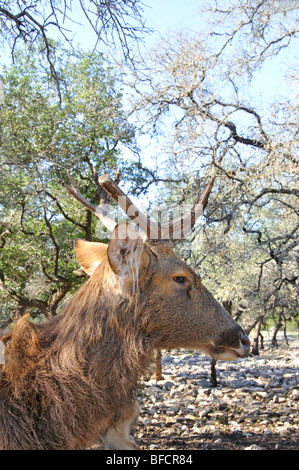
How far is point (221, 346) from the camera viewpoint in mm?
3092

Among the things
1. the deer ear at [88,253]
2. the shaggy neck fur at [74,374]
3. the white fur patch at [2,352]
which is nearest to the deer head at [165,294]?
the shaggy neck fur at [74,374]

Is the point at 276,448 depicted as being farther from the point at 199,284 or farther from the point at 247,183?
the point at 247,183

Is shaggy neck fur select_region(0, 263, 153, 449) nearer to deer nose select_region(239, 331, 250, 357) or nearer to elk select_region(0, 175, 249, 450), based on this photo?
elk select_region(0, 175, 249, 450)

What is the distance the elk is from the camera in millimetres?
2684

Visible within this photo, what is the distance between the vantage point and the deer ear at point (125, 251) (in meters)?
2.76

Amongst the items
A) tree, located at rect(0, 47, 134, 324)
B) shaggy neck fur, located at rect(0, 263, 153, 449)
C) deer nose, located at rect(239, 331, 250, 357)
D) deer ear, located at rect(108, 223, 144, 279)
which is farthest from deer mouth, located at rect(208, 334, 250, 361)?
tree, located at rect(0, 47, 134, 324)

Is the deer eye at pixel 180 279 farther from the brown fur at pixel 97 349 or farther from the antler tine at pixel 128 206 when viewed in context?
the antler tine at pixel 128 206

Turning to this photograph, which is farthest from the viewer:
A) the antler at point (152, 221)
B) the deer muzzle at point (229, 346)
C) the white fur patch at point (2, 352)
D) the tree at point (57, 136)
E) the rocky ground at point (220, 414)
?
the tree at point (57, 136)

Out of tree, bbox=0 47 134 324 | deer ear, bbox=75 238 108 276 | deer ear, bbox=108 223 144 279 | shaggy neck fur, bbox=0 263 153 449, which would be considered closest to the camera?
shaggy neck fur, bbox=0 263 153 449

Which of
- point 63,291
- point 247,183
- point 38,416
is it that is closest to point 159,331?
point 38,416

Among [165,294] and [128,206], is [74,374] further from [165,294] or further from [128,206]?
[128,206]

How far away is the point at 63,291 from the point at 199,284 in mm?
10895

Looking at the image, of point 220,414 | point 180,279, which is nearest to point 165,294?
point 180,279

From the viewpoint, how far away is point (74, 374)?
273 centimetres
